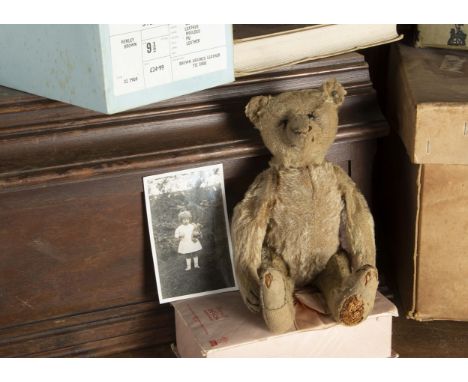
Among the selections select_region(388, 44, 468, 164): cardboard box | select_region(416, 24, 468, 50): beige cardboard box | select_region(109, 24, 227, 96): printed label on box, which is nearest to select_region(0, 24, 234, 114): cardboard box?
select_region(109, 24, 227, 96): printed label on box

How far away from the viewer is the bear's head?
1146mm

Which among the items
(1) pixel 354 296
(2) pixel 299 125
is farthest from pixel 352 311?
(2) pixel 299 125

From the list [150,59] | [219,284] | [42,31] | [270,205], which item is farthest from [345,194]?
[42,31]

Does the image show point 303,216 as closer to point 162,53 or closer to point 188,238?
point 188,238

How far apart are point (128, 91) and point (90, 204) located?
0.61 feet

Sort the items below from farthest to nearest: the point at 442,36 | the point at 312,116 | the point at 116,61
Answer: the point at 442,36 < the point at 312,116 < the point at 116,61

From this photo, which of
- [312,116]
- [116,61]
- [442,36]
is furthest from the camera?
[442,36]

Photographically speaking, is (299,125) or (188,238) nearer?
(299,125)

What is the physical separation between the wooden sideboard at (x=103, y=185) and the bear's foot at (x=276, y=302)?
181mm

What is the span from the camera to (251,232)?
1.17 metres

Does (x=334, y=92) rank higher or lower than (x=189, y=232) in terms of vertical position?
higher

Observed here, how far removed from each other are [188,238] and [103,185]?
0.45 ft

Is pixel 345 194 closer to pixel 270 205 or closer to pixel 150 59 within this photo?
pixel 270 205

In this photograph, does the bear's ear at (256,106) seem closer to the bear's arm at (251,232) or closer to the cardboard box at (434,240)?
the bear's arm at (251,232)
